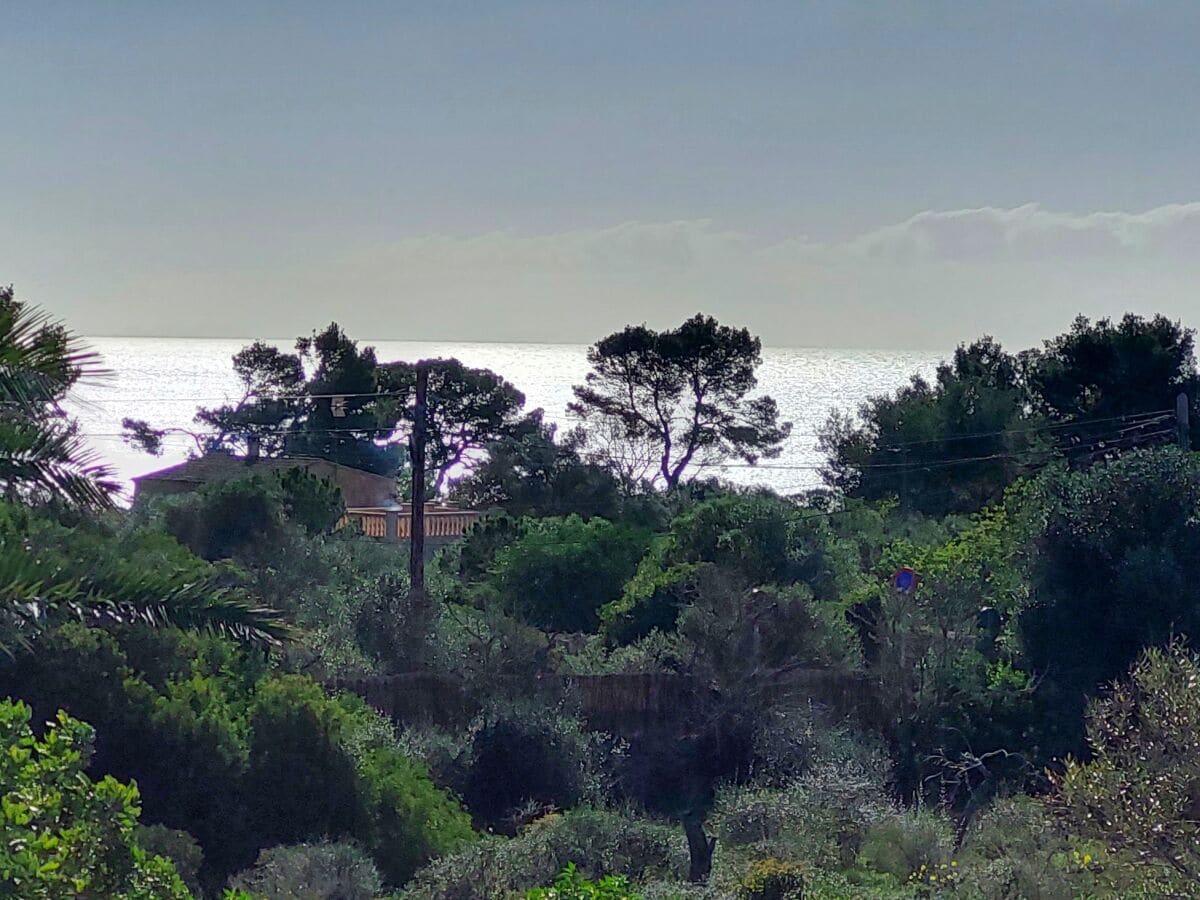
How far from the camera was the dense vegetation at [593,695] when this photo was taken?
793 cm

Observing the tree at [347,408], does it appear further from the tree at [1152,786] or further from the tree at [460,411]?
the tree at [1152,786]

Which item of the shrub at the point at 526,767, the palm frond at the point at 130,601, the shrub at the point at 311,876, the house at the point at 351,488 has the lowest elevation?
the shrub at the point at 526,767

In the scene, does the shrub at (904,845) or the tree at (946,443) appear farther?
the tree at (946,443)

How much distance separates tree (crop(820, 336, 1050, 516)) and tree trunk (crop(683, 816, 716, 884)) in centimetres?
2488

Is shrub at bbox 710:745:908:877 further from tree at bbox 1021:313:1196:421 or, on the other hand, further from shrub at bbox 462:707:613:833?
tree at bbox 1021:313:1196:421

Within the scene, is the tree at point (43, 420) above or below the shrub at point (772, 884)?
above

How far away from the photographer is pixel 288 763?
13109 millimetres

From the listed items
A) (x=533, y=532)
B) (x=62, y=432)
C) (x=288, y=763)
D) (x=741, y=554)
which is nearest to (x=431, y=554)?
(x=533, y=532)

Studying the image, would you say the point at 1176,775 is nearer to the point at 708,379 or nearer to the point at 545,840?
Result: the point at 545,840

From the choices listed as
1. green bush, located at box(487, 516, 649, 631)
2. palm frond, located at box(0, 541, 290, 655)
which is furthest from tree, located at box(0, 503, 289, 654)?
green bush, located at box(487, 516, 649, 631)

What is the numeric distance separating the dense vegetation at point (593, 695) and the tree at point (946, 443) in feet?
17.0

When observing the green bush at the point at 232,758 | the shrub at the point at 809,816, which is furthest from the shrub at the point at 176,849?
the shrub at the point at 809,816

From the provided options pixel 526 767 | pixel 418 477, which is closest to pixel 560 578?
pixel 418 477

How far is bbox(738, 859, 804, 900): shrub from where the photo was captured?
9750 mm
